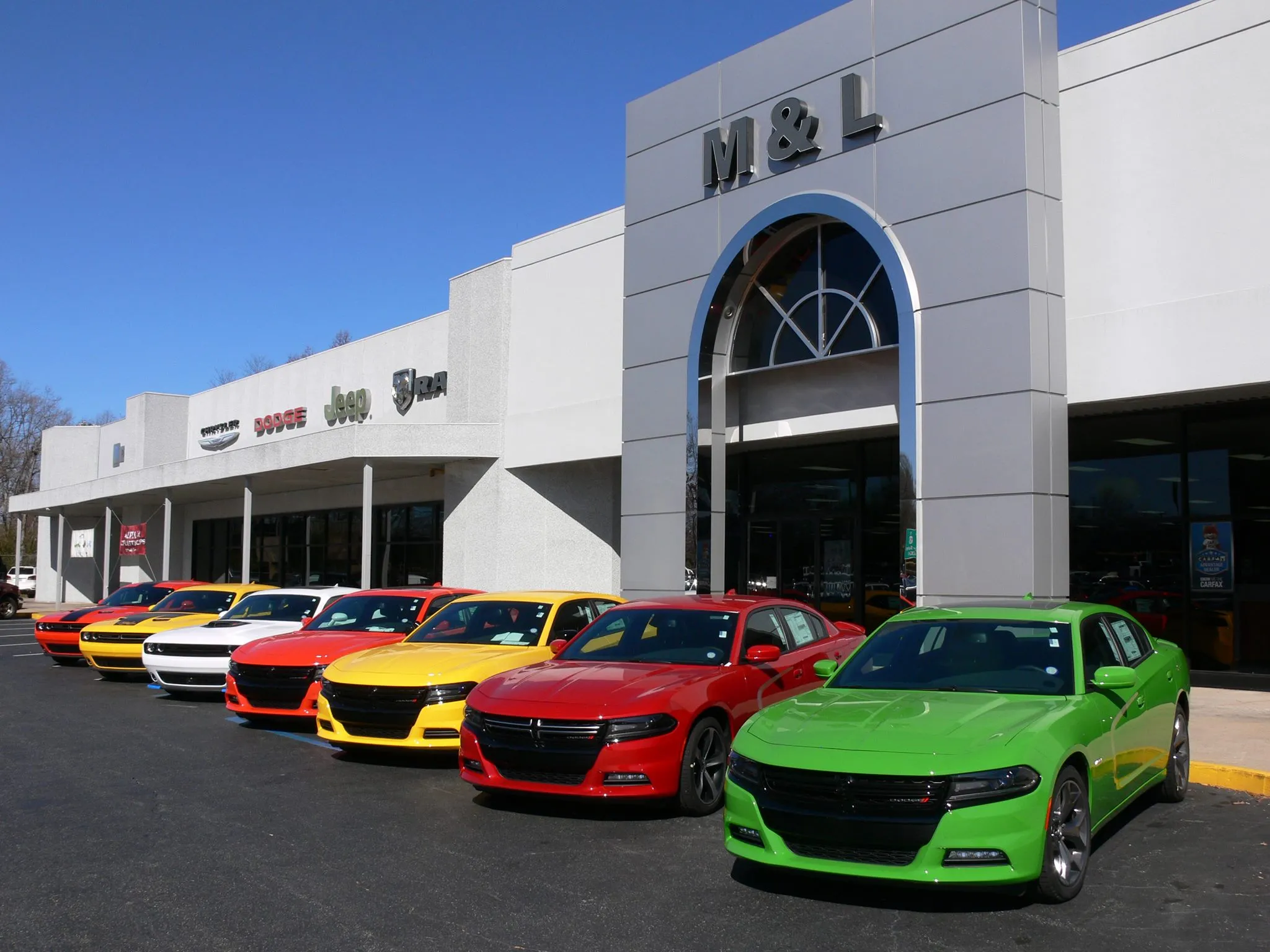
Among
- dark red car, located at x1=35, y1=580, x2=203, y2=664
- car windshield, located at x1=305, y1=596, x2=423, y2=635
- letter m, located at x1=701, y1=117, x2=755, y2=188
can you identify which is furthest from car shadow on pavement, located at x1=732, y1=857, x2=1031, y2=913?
dark red car, located at x1=35, y1=580, x2=203, y2=664

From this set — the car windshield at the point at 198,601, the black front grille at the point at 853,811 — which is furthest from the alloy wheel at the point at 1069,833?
the car windshield at the point at 198,601

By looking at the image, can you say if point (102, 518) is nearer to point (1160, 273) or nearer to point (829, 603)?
Answer: point (829, 603)

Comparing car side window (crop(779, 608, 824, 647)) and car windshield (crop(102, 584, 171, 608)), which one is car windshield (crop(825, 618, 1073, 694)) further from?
car windshield (crop(102, 584, 171, 608))

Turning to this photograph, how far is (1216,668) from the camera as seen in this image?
15.4m

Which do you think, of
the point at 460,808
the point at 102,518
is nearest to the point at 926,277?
the point at 460,808

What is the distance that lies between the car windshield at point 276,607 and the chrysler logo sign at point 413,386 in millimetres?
10868

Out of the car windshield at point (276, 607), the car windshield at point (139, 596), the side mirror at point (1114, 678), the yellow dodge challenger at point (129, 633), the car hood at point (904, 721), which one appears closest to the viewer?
the car hood at point (904, 721)

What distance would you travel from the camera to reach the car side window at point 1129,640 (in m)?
7.51

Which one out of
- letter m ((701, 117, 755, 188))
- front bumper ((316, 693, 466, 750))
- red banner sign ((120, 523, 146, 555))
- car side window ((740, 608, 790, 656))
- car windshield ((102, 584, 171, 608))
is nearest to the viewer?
car side window ((740, 608, 790, 656))

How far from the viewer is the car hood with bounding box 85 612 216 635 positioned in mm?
16156

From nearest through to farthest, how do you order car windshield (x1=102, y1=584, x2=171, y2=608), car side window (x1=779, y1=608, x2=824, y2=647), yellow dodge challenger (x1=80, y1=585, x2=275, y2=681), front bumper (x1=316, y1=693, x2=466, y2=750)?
front bumper (x1=316, y1=693, x2=466, y2=750)
car side window (x1=779, y1=608, x2=824, y2=647)
yellow dodge challenger (x1=80, y1=585, x2=275, y2=681)
car windshield (x1=102, y1=584, x2=171, y2=608)

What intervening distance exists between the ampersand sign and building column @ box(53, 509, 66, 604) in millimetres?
33307

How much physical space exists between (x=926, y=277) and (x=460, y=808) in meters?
9.64

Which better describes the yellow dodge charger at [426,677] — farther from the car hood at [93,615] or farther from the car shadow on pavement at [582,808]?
the car hood at [93,615]
